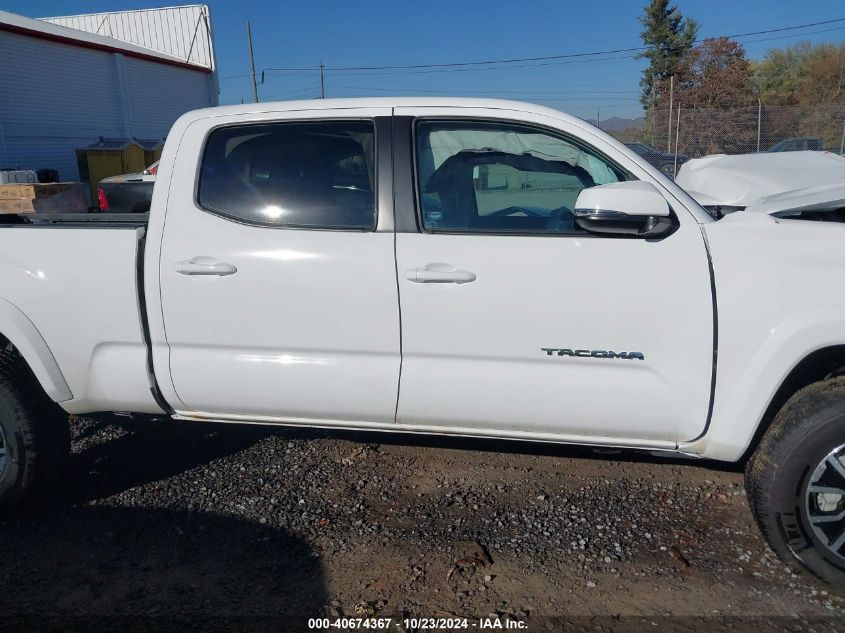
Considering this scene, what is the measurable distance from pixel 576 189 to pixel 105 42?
25.9 metres

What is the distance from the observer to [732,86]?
4147cm

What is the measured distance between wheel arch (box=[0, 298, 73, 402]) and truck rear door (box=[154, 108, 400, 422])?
0.60m

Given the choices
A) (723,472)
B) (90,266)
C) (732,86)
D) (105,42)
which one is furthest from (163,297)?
(732,86)

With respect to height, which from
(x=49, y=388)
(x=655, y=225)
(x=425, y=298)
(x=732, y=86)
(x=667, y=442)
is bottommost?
(x=667, y=442)

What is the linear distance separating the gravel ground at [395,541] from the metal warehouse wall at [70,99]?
19.4 m

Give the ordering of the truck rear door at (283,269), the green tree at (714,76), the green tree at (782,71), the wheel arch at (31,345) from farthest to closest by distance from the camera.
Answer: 1. the green tree at (782,71)
2. the green tree at (714,76)
3. the wheel arch at (31,345)
4. the truck rear door at (283,269)

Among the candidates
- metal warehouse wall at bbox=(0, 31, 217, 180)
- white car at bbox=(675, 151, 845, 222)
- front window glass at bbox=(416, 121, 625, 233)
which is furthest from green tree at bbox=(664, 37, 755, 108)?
front window glass at bbox=(416, 121, 625, 233)

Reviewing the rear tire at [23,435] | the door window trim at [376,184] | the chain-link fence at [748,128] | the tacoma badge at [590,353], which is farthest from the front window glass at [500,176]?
the chain-link fence at [748,128]

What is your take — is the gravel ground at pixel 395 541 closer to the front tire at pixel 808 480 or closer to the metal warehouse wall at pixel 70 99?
the front tire at pixel 808 480

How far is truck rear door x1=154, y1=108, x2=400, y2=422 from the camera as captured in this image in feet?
10.1

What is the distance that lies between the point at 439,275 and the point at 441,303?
12cm

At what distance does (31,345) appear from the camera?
3297 millimetres

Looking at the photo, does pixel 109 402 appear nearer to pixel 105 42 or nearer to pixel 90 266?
pixel 90 266

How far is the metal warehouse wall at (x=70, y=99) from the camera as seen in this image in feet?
65.6
